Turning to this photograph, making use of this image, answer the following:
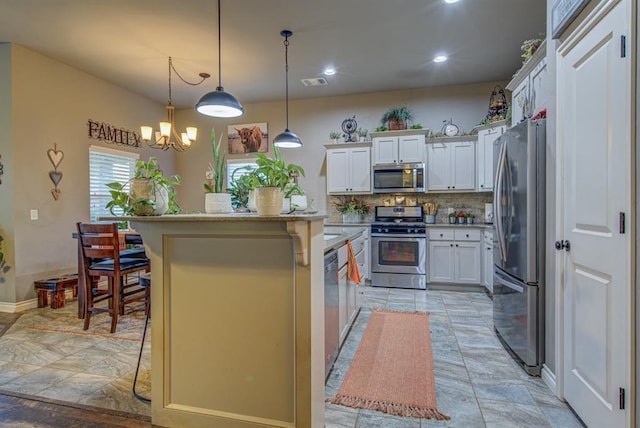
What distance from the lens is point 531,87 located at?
2.97 metres

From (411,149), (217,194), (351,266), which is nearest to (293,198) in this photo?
(217,194)

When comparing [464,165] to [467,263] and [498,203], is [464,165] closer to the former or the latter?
[467,263]

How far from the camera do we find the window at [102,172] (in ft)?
15.8

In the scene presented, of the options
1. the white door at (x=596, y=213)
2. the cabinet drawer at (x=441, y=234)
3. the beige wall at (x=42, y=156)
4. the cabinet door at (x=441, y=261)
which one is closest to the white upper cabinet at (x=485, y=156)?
the cabinet drawer at (x=441, y=234)

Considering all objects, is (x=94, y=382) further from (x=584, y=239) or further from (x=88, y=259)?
(x=584, y=239)

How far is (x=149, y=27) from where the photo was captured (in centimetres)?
349

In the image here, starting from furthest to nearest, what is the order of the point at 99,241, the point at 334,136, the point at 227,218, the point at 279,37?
the point at 334,136, the point at 279,37, the point at 99,241, the point at 227,218

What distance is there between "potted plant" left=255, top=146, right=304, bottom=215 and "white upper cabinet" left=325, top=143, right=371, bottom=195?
3852mm

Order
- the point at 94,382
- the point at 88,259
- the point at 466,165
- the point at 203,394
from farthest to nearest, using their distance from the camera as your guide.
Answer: the point at 466,165
the point at 88,259
the point at 94,382
the point at 203,394

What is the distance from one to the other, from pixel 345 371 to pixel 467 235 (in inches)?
122

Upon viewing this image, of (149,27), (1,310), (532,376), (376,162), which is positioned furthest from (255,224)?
(1,310)

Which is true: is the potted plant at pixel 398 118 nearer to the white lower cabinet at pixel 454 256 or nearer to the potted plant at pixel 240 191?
the white lower cabinet at pixel 454 256

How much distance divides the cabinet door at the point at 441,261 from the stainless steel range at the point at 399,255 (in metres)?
0.10

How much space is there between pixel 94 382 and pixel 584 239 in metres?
3.20
